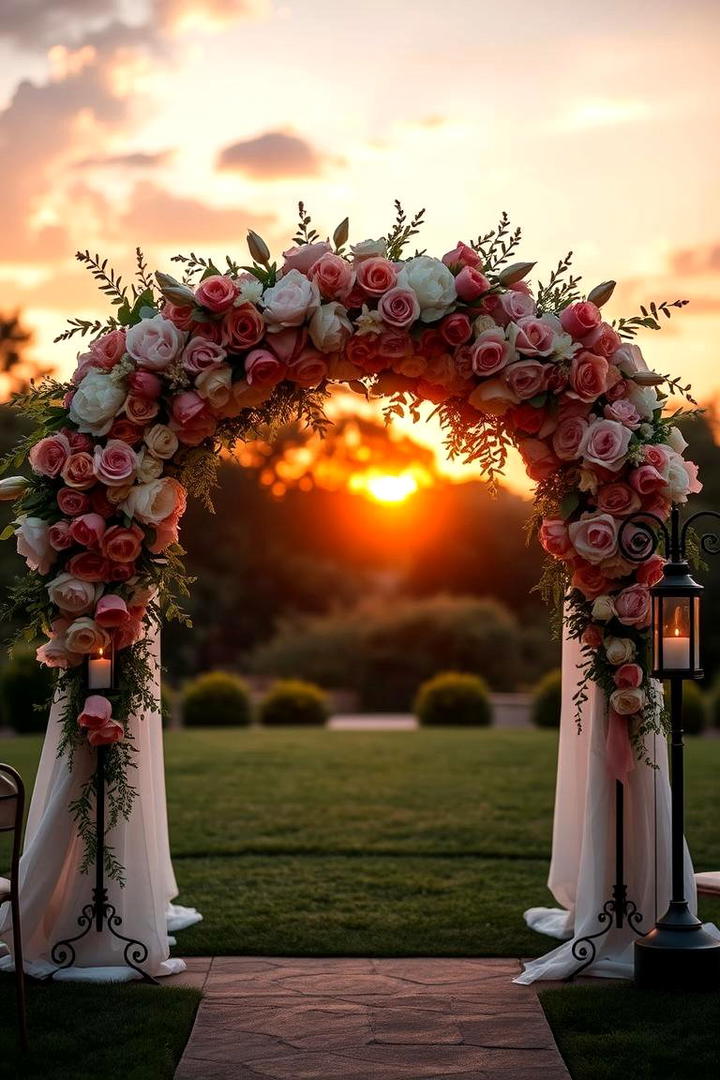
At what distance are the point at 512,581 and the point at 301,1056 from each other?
88.5 feet

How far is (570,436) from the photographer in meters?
5.75

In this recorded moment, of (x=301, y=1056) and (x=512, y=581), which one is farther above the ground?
(x=512, y=581)

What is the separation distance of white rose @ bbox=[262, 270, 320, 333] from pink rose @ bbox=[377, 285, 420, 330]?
0.30 metres

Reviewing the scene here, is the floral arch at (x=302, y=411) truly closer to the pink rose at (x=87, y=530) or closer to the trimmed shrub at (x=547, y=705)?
the pink rose at (x=87, y=530)

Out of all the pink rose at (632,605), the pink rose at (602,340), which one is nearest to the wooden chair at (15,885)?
the pink rose at (632,605)

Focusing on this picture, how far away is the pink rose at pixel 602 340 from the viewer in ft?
18.8

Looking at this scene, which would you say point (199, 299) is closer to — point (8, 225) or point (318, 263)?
point (318, 263)

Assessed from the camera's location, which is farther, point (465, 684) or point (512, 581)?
point (512, 581)

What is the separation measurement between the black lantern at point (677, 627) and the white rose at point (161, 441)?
7.16 ft

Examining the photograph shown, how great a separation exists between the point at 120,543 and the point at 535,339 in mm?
2018

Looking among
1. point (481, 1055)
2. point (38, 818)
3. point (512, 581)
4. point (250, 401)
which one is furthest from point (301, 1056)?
point (512, 581)

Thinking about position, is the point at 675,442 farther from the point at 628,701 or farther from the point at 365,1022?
the point at 365,1022

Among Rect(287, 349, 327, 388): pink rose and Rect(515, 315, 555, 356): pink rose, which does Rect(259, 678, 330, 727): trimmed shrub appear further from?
Rect(515, 315, 555, 356): pink rose

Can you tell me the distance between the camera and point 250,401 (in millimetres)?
5758
